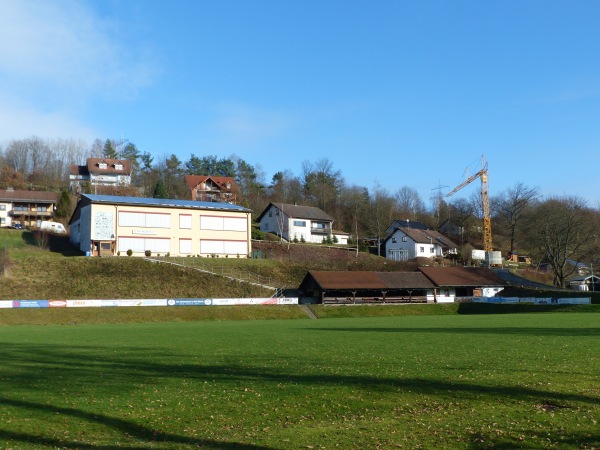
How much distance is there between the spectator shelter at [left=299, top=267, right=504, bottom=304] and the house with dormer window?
80.9m

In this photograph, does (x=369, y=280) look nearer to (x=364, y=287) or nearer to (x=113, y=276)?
(x=364, y=287)

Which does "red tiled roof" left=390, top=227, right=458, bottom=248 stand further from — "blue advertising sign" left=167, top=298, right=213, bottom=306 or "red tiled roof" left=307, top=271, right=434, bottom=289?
"blue advertising sign" left=167, top=298, right=213, bottom=306

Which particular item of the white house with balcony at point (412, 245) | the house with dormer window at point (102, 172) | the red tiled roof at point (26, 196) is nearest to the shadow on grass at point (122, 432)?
the white house with balcony at point (412, 245)

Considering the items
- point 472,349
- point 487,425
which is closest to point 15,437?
point 487,425

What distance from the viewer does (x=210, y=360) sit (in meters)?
23.5

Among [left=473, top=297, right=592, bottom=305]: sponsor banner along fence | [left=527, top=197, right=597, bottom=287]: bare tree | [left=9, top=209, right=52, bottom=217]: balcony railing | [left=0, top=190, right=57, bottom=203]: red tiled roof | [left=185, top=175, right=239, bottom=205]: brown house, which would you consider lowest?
[left=473, top=297, right=592, bottom=305]: sponsor banner along fence

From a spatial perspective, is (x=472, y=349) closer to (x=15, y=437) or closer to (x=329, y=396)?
(x=329, y=396)

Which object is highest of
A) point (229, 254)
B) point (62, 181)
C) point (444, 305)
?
point (62, 181)

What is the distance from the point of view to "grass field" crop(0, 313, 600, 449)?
12008 millimetres

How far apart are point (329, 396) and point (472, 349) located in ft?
37.8

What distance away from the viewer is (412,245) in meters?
118

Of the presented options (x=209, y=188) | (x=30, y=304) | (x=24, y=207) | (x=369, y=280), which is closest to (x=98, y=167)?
(x=209, y=188)

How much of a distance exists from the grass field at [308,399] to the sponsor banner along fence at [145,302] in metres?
37.5

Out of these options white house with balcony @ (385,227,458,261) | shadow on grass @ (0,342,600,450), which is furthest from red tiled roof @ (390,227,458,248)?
shadow on grass @ (0,342,600,450)
